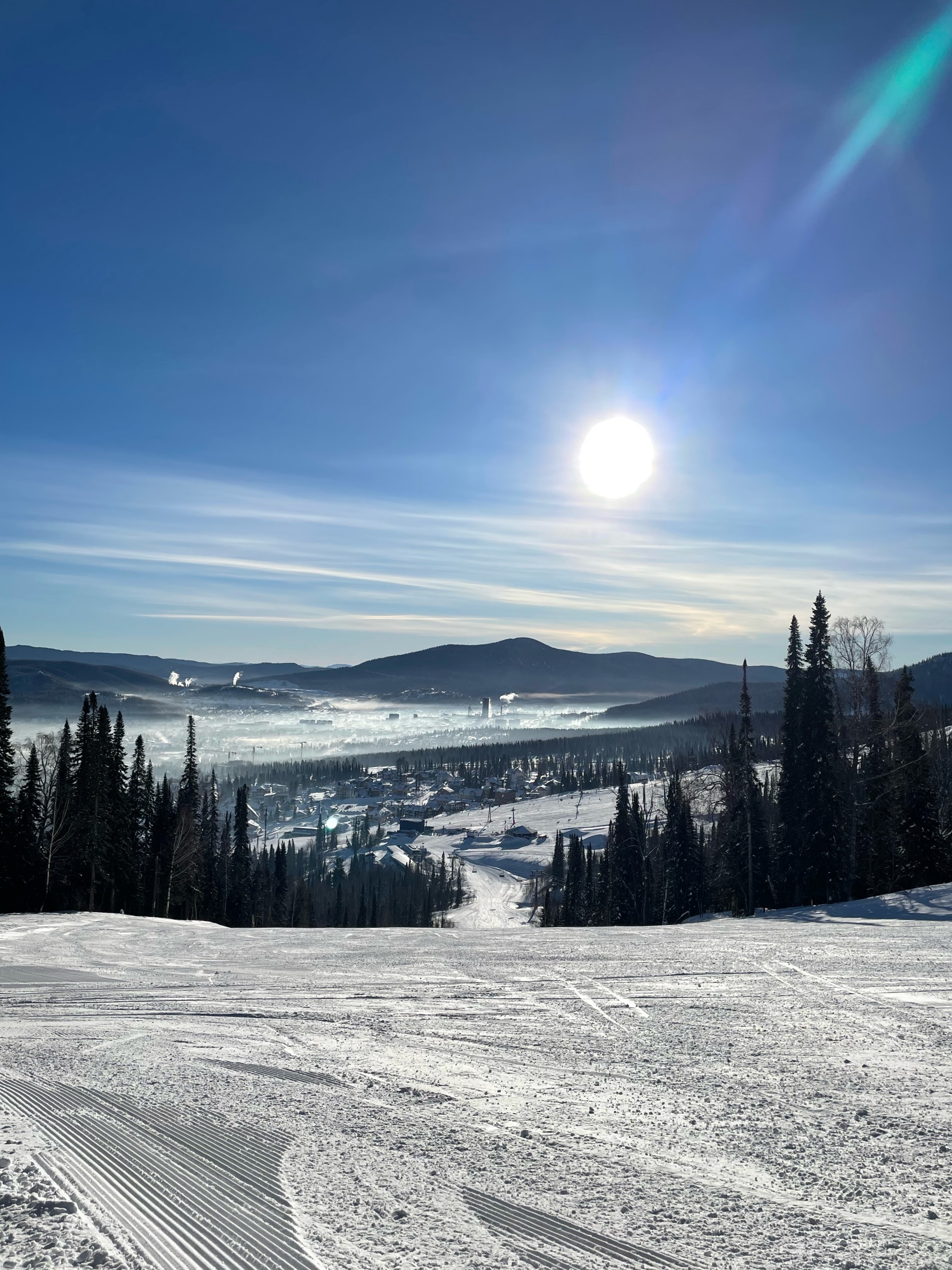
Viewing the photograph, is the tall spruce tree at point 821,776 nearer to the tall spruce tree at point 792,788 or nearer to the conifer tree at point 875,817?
the tall spruce tree at point 792,788

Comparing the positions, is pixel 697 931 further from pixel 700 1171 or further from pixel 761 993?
pixel 700 1171

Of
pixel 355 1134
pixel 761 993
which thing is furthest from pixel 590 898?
pixel 355 1134

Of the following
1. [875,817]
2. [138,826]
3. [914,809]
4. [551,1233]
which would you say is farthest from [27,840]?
[875,817]

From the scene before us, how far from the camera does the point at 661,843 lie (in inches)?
2721

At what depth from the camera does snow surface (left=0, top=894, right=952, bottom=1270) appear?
4.24 metres

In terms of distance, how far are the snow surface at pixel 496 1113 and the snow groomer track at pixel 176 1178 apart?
0.07 feet

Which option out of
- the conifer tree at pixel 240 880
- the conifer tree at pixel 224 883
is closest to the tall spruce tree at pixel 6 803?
the conifer tree at pixel 224 883

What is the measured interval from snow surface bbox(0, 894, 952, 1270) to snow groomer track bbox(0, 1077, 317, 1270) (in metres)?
0.02

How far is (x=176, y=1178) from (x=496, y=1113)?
247 cm

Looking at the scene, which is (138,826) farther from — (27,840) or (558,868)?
(558,868)

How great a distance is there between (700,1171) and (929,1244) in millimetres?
1379

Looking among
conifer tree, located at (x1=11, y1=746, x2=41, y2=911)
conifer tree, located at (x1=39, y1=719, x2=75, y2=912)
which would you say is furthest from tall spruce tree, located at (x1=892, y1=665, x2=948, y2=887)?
conifer tree, located at (x1=39, y1=719, x2=75, y2=912)

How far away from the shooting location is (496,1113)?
616 centimetres

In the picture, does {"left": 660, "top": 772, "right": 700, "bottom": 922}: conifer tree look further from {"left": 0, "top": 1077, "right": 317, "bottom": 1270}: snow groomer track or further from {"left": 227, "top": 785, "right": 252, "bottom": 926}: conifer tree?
{"left": 0, "top": 1077, "right": 317, "bottom": 1270}: snow groomer track
